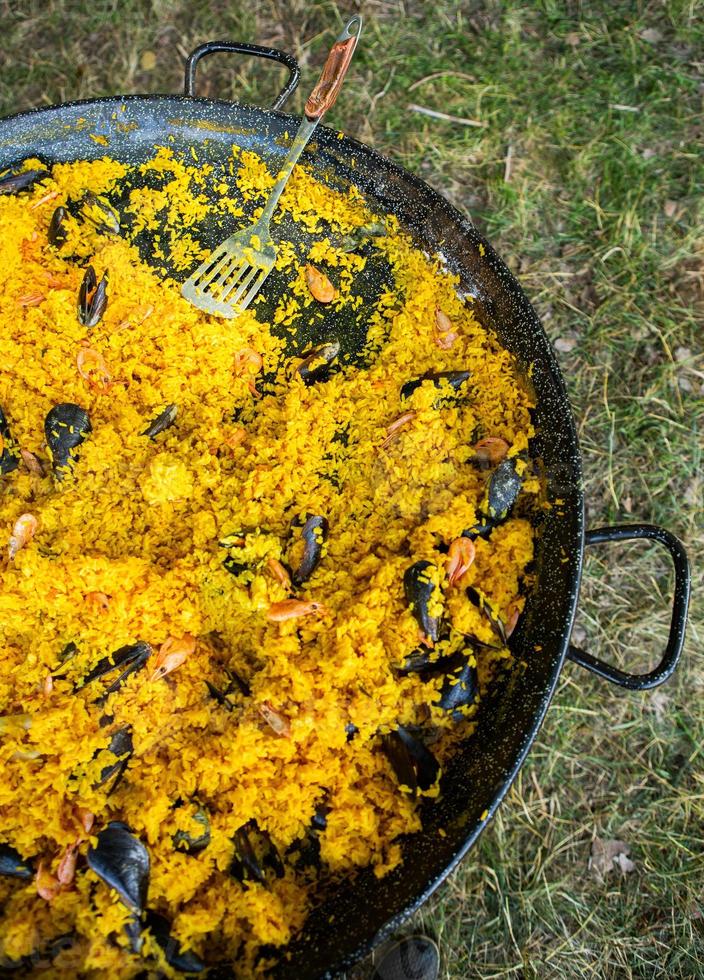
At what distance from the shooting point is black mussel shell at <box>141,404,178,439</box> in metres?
2.12

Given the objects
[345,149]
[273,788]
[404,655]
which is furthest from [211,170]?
[273,788]

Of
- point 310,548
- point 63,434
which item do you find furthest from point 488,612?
point 63,434

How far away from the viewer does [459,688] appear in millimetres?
1856

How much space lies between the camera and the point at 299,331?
2361 millimetres

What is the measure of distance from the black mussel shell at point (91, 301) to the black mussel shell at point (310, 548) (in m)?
0.96

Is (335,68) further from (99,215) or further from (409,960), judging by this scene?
(409,960)

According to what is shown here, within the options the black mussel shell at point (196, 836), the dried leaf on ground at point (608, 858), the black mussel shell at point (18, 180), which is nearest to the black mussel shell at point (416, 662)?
the black mussel shell at point (196, 836)

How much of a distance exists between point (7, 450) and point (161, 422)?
47 cm

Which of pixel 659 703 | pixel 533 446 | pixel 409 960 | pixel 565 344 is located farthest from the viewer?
pixel 565 344

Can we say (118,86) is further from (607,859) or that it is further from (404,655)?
(607,859)

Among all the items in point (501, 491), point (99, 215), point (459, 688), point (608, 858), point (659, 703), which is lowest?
point (608, 858)

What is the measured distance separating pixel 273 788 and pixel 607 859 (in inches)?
63.5

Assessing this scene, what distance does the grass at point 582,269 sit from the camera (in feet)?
8.56

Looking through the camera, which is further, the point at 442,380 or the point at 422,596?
the point at 442,380
